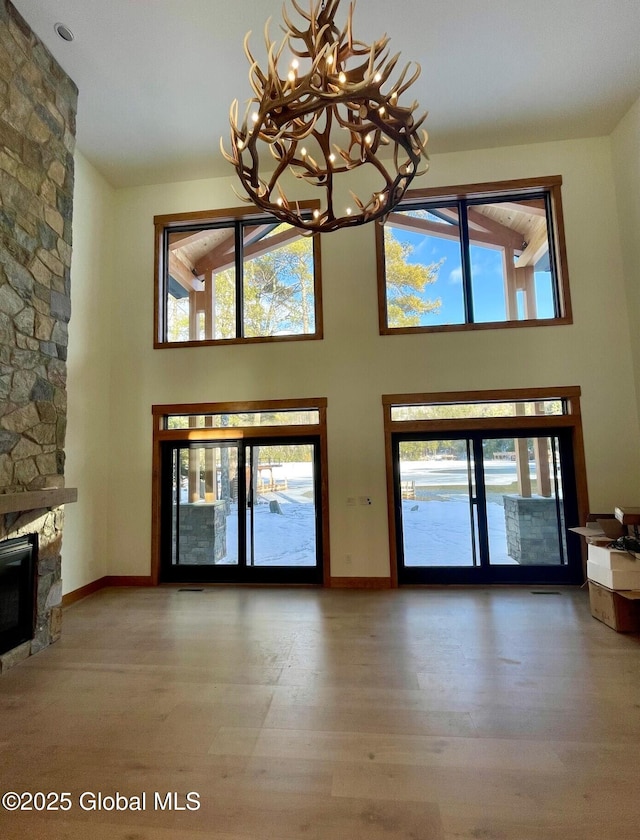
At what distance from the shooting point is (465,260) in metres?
5.39

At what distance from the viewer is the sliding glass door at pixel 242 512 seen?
532cm

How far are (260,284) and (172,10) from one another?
2697mm

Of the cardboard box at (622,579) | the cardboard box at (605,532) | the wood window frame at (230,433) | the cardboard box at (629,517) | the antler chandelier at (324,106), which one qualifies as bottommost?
the cardboard box at (622,579)

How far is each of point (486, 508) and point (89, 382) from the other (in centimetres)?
512

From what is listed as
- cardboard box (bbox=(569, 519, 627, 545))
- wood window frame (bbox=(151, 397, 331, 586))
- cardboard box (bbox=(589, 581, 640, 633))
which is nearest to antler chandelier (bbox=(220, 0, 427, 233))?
wood window frame (bbox=(151, 397, 331, 586))

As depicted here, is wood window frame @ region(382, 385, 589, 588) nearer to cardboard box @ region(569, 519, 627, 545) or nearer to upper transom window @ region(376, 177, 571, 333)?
cardboard box @ region(569, 519, 627, 545)

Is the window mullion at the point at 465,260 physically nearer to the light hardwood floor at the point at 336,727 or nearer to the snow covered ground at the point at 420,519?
the snow covered ground at the point at 420,519

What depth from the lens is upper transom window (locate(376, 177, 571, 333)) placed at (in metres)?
5.23

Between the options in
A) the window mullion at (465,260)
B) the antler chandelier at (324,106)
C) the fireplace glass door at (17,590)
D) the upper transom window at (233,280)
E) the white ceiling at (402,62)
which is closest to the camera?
the antler chandelier at (324,106)

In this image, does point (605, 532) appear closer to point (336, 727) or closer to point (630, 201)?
point (336, 727)

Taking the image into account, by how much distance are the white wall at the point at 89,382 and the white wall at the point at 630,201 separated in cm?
635

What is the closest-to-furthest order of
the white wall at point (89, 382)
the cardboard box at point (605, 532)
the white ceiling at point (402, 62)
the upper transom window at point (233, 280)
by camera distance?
1. the white ceiling at point (402, 62)
2. the cardboard box at point (605, 532)
3. the white wall at point (89, 382)
4. the upper transom window at point (233, 280)

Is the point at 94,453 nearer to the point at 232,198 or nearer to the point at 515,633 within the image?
the point at 232,198

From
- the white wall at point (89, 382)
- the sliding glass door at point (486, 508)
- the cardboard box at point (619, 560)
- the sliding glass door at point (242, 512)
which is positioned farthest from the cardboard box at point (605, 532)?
the white wall at point (89, 382)
